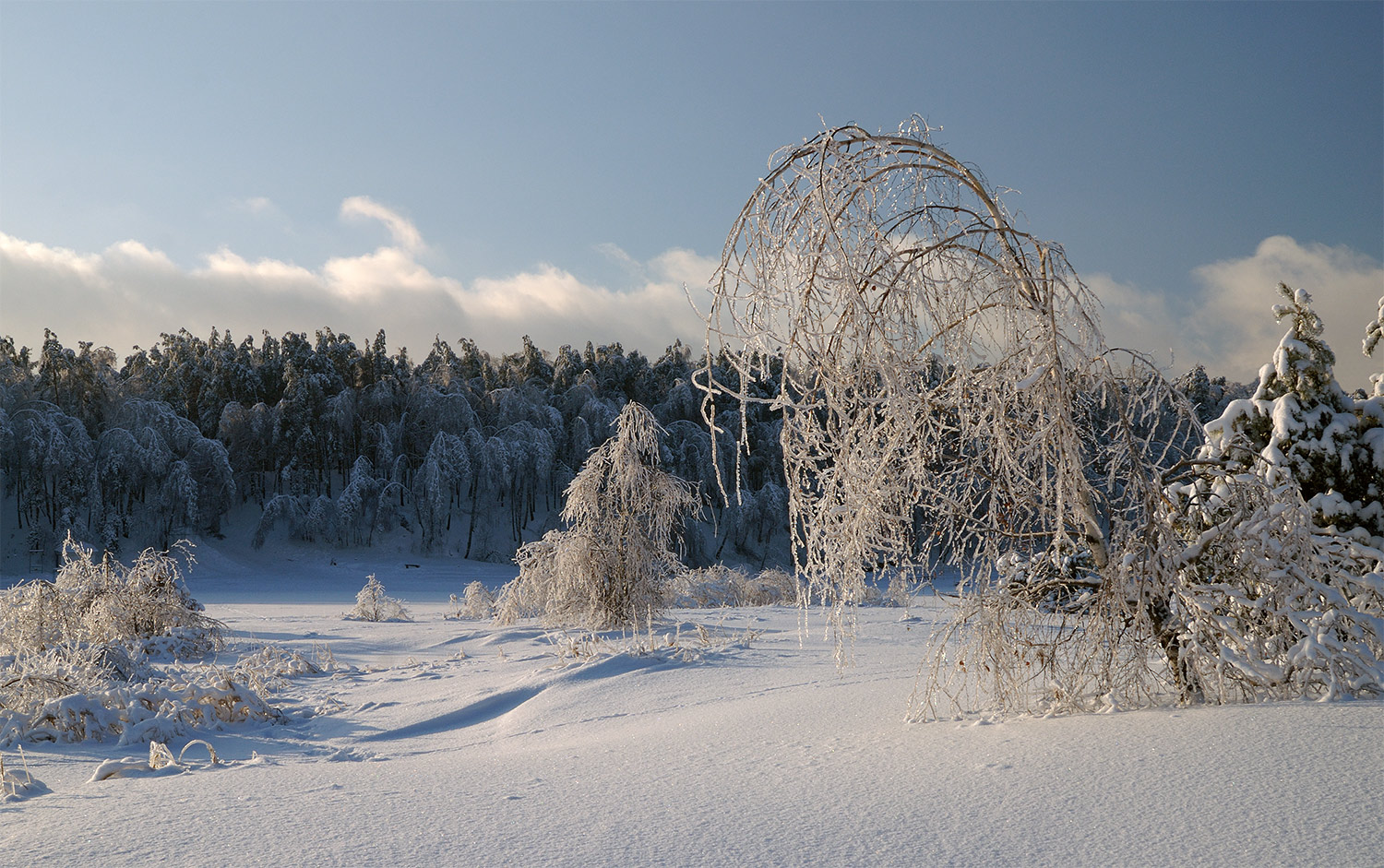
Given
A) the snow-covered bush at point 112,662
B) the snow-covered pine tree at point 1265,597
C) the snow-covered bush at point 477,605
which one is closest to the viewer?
the snow-covered pine tree at point 1265,597

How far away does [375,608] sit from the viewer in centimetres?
1233

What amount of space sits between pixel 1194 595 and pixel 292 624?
452 inches

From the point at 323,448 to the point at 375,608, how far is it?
77.6 ft

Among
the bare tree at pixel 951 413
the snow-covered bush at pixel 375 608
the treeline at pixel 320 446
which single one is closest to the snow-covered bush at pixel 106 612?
the snow-covered bush at pixel 375 608

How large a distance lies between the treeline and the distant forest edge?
0.25ft

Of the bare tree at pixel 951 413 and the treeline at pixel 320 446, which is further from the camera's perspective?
the treeline at pixel 320 446

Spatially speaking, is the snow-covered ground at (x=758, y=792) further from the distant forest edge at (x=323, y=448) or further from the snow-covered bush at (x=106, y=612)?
the distant forest edge at (x=323, y=448)

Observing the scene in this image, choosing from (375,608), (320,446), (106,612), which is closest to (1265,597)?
(106,612)

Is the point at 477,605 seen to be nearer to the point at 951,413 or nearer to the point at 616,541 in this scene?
the point at 616,541

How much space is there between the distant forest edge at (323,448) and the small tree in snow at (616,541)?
1528 centimetres

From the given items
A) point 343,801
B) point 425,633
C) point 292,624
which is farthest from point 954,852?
point 292,624

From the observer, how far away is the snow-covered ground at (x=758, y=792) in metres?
2.05

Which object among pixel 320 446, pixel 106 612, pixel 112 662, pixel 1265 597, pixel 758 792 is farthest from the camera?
pixel 320 446

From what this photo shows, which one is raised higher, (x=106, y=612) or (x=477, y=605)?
(x=106, y=612)
